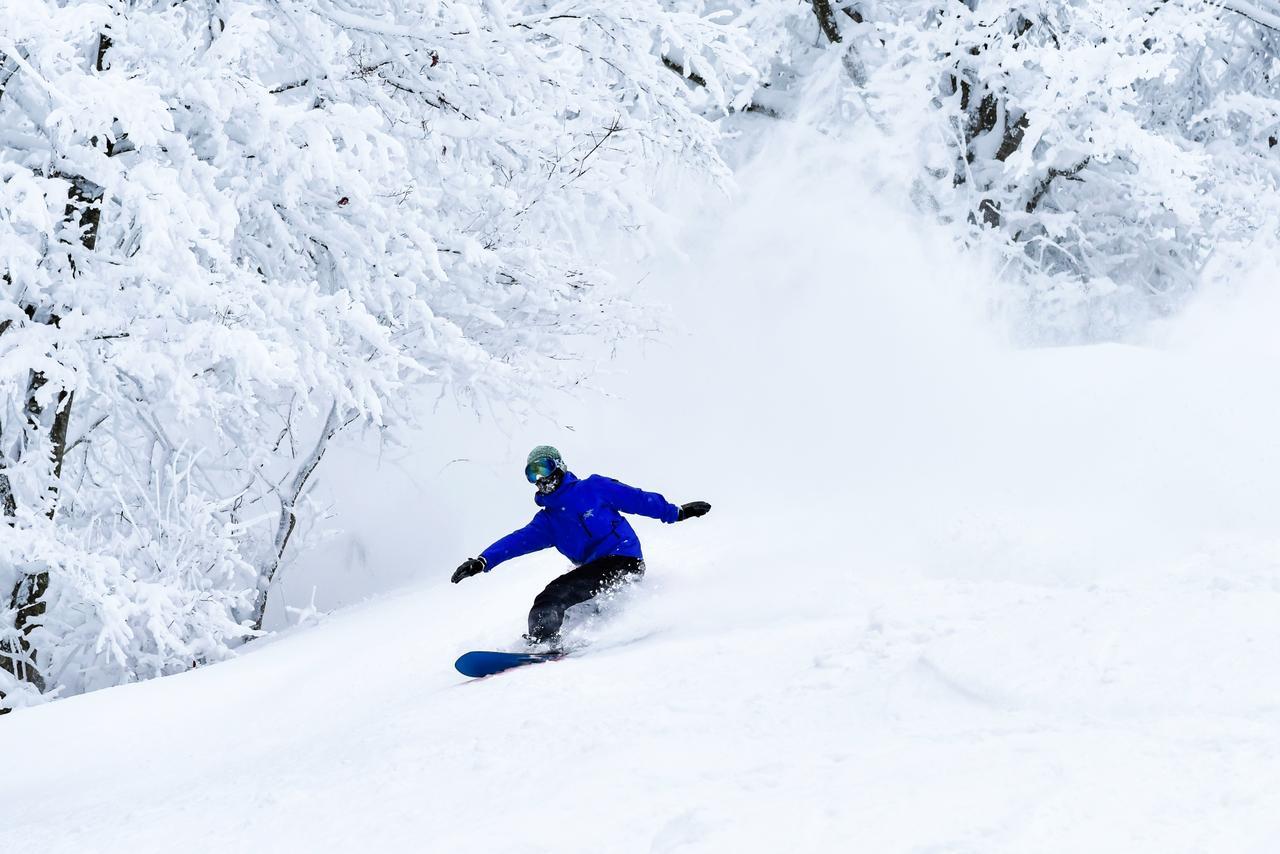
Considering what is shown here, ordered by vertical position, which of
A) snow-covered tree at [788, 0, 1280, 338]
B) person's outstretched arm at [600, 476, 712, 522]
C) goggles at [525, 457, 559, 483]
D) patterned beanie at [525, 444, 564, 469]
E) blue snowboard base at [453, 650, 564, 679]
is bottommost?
blue snowboard base at [453, 650, 564, 679]

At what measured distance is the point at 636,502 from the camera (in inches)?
233

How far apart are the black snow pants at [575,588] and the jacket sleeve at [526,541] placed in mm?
A: 270

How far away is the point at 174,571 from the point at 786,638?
4.60 m

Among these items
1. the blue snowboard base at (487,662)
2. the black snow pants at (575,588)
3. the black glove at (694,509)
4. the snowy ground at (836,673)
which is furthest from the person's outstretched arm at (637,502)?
the blue snowboard base at (487,662)

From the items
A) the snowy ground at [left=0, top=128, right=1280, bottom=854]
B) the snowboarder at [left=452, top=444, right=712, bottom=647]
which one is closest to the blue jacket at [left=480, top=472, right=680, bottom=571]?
the snowboarder at [left=452, top=444, right=712, bottom=647]

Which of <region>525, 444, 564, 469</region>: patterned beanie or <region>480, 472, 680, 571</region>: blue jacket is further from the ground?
<region>525, 444, 564, 469</region>: patterned beanie

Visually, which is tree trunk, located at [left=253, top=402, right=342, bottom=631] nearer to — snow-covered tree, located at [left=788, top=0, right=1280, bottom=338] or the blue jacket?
the blue jacket

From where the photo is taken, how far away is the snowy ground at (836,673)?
2.77 metres

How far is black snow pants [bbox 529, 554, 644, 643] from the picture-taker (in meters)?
5.44

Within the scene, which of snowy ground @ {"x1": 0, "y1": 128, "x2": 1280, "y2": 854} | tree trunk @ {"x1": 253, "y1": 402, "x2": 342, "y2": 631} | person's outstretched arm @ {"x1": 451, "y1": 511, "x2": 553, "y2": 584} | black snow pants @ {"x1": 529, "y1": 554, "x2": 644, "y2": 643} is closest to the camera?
snowy ground @ {"x1": 0, "y1": 128, "x2": 1280, "y2": 854}

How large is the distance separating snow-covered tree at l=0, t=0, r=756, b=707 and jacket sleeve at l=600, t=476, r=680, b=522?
3.80 feet

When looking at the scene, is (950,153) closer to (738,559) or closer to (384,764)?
(738,559)

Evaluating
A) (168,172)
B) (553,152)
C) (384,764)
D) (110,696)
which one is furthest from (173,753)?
(553,152)

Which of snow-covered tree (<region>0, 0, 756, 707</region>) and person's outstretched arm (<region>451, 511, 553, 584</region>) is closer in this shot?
snow-covered tree (<region>0, 0, 756, 707</region>)
